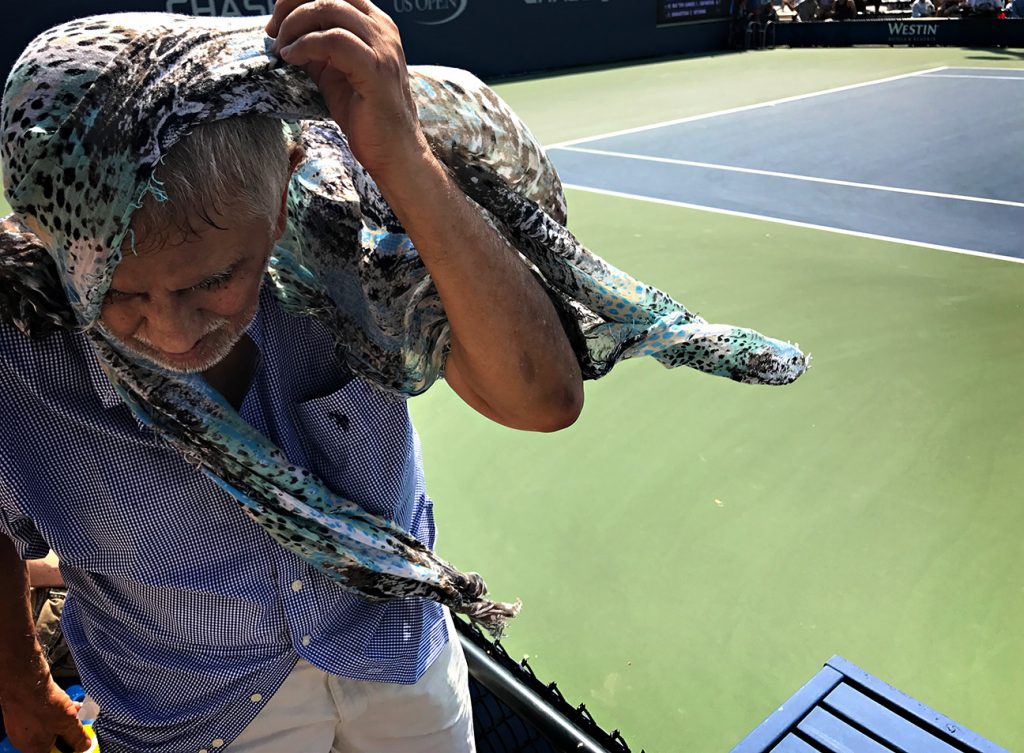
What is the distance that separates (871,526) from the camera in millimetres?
3076

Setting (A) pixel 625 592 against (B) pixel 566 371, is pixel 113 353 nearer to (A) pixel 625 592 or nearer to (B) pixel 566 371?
(B) pixel 566 371

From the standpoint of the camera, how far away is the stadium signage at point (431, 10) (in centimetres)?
1420

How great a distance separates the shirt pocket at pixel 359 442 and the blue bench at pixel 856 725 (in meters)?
0.90

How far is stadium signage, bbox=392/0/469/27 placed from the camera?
1420 cm

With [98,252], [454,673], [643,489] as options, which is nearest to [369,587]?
[454,673]

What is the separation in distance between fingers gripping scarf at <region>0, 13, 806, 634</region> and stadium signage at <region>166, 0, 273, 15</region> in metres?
12.4

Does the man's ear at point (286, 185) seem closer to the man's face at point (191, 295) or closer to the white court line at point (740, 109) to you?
the man's face at point (191, 295)

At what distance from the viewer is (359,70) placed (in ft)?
3.04

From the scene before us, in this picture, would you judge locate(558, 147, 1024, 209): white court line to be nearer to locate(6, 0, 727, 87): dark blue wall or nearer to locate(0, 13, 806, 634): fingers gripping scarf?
locate(0, 13, 806, 634): fingers gripping scarf

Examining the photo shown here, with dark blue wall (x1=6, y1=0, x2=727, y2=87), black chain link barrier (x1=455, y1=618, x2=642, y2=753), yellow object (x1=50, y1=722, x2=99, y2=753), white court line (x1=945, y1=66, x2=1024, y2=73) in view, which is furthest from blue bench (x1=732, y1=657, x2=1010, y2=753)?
white court line (x1=945, y1=66, x2=1024, y2=73)

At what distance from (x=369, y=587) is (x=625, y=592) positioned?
5.52 ft

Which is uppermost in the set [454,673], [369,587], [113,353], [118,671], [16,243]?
[16,243]

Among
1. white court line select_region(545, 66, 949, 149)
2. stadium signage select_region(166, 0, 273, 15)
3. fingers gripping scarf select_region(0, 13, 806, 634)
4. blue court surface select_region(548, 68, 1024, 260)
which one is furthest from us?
stadium signage select_region(166, 0, 273, 15)

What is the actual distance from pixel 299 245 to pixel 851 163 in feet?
25.5
